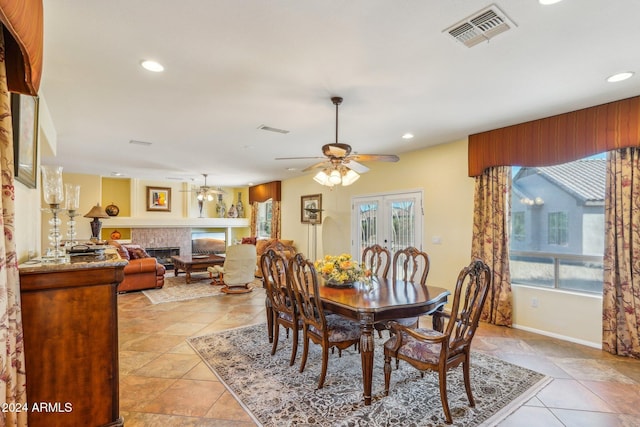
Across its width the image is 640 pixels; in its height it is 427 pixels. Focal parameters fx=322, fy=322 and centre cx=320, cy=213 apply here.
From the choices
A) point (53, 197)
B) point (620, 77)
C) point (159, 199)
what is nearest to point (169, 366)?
point (53, 197)

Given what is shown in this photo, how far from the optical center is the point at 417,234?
523 centimetres

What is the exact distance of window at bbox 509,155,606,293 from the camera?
3576 millimetres

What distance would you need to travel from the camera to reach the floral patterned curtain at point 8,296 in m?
1.20

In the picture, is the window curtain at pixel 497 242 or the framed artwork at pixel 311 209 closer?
the window curtain at pixel 497 242

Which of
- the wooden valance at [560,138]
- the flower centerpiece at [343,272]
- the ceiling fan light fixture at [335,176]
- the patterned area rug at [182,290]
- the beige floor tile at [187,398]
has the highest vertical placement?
the wooden valance at [560,138]

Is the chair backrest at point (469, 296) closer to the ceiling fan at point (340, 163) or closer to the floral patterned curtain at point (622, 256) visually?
the ceiling fan at point (340, 163)

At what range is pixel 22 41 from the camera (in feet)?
3.61

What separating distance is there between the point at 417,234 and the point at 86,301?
14.7 ft

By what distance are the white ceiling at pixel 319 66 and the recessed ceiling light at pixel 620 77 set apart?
86mm

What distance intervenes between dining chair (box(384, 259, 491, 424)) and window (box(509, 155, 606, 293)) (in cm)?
234

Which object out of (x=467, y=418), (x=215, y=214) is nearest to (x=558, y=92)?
(x=467, y=418)

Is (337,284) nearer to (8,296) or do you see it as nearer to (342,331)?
(342,331)

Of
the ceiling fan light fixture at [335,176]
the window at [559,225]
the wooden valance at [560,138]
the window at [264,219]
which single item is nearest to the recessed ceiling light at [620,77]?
the wooden valance at [560,138]

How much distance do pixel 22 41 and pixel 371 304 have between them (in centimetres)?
230
